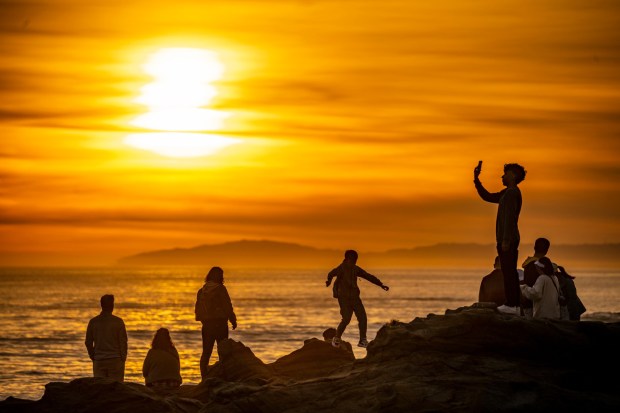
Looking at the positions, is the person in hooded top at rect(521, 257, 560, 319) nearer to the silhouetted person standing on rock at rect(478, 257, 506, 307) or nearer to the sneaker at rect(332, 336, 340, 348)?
the silhouetted person standing on rock at rect(478, 257, 506, 307)

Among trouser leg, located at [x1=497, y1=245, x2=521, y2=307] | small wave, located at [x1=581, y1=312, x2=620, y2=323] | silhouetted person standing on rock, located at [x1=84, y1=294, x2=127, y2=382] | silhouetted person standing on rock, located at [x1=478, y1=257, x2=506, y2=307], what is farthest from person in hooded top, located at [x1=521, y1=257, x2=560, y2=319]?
small wave, located at [x1=581, y1=312, x2=620, y2=323]

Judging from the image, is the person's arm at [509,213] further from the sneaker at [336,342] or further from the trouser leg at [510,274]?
the sneaker at [336,342]

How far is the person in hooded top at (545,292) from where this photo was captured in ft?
59.6

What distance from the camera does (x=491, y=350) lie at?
17453 millimetres

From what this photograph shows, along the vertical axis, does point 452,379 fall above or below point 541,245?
below

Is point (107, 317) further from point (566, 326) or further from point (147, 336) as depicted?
point (147, 336)

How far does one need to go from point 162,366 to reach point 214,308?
1.63 m

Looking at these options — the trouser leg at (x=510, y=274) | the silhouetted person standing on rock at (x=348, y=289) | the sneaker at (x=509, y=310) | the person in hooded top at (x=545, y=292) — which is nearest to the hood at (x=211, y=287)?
the silhouetted person standing on rock at (x=348, y=289)

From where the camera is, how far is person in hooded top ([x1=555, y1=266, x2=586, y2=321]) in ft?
63.2

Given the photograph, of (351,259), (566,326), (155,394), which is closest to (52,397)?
(155,394)

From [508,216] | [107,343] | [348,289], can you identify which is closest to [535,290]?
[508,216]

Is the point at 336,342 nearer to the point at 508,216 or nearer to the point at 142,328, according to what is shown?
the point at 508,216

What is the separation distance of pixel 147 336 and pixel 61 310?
4237 cm

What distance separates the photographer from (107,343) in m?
20.8
